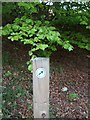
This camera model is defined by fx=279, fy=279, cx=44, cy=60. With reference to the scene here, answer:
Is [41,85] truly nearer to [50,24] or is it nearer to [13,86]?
[13,86]

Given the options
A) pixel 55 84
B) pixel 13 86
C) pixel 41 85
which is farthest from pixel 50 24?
pixel 41 85

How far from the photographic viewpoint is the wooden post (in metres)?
2.16

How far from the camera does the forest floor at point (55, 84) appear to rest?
3883 mm

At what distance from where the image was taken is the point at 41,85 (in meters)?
2.18

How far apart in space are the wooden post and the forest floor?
1566 mm

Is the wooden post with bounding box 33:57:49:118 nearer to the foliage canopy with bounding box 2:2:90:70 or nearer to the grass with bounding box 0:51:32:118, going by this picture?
the foliage canopy with bounding box 2:2:90:70

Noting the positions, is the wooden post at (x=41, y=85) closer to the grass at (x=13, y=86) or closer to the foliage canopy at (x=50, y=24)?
the foliage canopy at (x=50, y=24)

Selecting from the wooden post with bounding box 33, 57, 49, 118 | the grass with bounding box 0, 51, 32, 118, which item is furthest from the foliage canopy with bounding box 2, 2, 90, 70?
the wooden post with bounding box 33, 57, 49, 118

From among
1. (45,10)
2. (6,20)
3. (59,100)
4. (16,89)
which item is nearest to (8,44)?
(6,20)

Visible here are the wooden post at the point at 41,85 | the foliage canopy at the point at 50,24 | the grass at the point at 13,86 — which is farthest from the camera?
the grass at the point at 13,86

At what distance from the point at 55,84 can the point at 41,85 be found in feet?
7.62

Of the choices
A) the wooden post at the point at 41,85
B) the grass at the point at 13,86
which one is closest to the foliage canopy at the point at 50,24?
the grass at the point at 13,86

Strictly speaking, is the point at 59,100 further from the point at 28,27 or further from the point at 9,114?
the point at 28,27

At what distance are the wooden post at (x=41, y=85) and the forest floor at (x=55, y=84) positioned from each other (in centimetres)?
157
